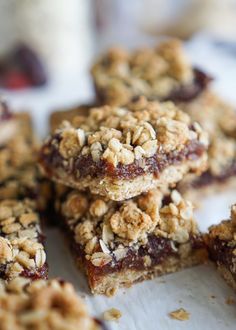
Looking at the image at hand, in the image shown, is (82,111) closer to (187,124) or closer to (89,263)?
(187,124)

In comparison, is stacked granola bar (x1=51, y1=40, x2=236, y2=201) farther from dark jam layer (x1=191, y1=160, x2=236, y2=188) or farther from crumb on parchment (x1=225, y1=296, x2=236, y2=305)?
crumb on parchment (x1=225, y1=296, x2=236, y2=305)

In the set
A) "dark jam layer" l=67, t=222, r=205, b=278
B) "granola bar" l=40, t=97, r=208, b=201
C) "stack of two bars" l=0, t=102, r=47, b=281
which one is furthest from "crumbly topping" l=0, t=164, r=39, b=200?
"dark jam layer" l=67, t=222, r=205, b=278

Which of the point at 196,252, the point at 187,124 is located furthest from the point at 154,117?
the point at 196,252

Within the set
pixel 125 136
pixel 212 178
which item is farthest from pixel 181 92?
pixel 125 136

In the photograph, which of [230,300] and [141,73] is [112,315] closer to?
[230,300]

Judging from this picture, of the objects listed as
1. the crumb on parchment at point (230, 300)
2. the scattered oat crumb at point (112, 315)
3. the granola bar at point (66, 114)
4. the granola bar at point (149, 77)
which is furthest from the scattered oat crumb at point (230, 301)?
the granola bar at point (66, 114)

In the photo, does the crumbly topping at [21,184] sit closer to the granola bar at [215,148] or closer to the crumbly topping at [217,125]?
the granola bar at [215,148]

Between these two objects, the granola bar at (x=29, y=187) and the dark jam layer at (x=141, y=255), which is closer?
the dark jam layer at (x=141, y=255)
